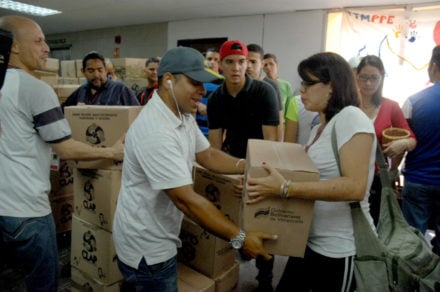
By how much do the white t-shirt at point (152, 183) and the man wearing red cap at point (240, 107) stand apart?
0.93m

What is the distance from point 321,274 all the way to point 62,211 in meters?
2.12

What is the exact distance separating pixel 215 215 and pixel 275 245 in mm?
211

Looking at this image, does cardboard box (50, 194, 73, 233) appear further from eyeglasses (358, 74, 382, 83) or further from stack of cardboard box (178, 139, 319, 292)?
eyeglasses (358, 74, 382, 83)

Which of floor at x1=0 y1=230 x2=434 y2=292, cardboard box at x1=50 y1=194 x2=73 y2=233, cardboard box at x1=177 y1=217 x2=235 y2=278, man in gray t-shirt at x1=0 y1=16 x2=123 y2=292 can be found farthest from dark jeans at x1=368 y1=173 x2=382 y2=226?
cardboard box at x1=50 y1=194 x2=73 y2=233

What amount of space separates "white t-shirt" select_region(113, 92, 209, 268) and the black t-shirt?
0.93m

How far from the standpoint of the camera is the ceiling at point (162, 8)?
4750mm

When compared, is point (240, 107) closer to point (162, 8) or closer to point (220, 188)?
point (220, 188)

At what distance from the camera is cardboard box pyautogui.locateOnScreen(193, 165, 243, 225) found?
1.45 metres

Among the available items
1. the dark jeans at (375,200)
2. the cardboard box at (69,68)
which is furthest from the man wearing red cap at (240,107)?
the cardboard box at (69,68)

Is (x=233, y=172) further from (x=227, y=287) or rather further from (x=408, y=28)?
(x=408, y=28)

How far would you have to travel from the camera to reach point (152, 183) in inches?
39.8

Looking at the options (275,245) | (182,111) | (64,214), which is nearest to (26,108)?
(182,111)

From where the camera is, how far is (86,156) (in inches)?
56.2

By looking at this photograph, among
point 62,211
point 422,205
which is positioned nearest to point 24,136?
point 62,211
